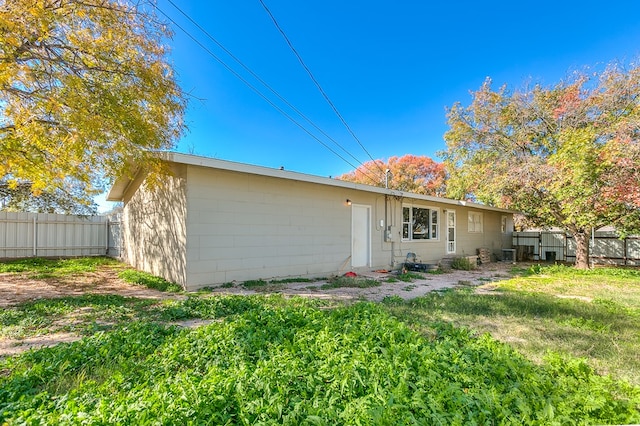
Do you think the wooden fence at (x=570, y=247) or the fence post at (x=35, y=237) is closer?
the fence post at (x=35, y=237)

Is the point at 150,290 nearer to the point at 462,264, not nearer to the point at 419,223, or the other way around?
the point at 419,223

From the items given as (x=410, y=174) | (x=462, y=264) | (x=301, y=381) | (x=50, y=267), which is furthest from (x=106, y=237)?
(x=410, y=174)

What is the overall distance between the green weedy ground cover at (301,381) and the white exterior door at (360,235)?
598cm

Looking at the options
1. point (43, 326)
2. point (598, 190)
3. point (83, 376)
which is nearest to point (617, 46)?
point (598, 190)

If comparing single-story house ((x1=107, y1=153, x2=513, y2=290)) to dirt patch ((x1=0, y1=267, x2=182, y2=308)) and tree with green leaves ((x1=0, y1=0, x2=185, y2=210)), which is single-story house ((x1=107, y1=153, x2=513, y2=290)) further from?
tree with green leaves ((x1=0, y1=0, x2=185, y2=210))

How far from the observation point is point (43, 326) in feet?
12.6

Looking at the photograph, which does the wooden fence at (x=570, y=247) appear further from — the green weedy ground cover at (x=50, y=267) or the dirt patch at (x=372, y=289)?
the green weedy ground cover at (x=50, y=267)

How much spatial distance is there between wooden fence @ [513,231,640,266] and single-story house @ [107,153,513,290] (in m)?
6.97

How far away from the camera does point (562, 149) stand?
8664mm

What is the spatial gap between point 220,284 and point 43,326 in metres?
3.04

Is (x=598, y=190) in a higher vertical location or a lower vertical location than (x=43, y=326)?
higher

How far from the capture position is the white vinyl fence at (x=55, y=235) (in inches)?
434

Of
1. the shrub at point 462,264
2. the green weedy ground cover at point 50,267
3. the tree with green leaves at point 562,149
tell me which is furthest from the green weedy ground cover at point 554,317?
the green weedy ground cover at point 50,267

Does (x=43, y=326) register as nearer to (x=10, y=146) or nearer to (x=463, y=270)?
(x=10, y=146)
